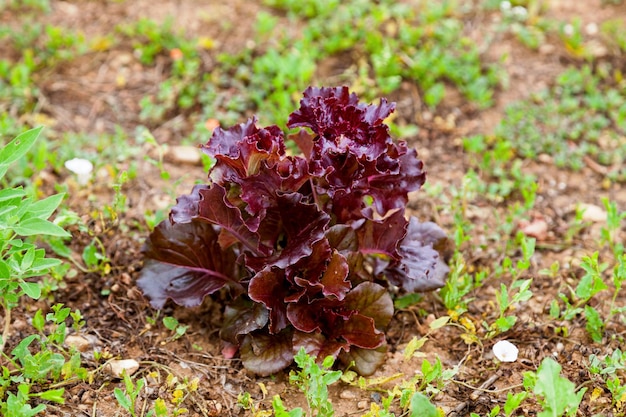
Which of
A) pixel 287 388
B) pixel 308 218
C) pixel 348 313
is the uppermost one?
pixel 308 218

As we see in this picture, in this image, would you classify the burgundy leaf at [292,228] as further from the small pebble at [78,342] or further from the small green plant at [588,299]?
the small green plant at [588,299]

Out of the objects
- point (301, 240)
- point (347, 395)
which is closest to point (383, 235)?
point (301, 240)

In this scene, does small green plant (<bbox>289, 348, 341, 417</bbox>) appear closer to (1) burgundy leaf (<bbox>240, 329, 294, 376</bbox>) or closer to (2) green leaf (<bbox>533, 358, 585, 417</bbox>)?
(1) burgundy leaf (<bbox>240, 329, 294, 376</bbox>)

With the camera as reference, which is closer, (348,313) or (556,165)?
(348,313)

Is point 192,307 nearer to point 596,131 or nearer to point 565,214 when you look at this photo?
point 565,214

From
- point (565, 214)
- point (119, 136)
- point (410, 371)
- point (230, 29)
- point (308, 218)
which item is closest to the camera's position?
point (308, 218)

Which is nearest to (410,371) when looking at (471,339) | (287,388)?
(471,339)
